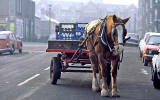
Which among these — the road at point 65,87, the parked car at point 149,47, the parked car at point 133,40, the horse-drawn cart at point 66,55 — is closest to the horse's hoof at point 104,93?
the road at point 65,87

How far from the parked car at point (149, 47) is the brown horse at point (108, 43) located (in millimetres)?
10337

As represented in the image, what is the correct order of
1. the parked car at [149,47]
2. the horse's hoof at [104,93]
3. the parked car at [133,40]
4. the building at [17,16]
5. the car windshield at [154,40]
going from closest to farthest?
the horse's hoof at [104,93] < the parked car at [149,47] < the car windshield at [154,40] < the parked car at [133,40] < the building at [17,16]

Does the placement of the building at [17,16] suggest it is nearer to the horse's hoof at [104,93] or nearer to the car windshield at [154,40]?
the car windshield at [154,40]

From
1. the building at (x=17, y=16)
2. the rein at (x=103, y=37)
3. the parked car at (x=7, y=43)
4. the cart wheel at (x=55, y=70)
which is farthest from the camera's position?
the building at (x=17, y=16)

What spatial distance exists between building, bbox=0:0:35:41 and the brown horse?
5668 centimetres

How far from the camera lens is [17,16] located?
7694 centimetres

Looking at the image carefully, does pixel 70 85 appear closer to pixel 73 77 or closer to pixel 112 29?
pixel 73 77

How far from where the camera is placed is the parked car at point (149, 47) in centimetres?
2329

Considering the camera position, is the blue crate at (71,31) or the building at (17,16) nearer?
the blue crate at (71,31)

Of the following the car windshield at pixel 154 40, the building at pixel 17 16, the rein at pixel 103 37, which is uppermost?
the building at pixel 17 16

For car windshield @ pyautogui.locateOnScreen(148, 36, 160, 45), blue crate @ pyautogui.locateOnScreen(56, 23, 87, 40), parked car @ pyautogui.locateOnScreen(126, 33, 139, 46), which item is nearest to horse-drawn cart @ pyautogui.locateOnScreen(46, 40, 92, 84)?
blue crate @ pyautogui.locateOnScreen(56, 23, 87, 40)

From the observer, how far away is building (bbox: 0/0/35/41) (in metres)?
74.1

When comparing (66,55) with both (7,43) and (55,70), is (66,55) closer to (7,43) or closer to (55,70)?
(55,70)

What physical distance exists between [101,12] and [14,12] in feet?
219
